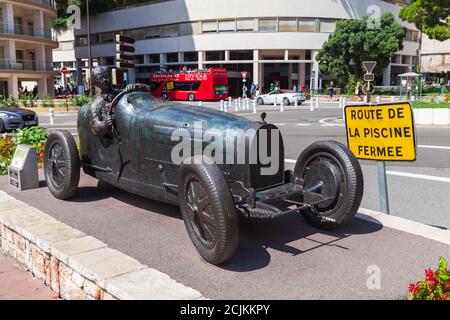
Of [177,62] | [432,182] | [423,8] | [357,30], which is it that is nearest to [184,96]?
[177,62]

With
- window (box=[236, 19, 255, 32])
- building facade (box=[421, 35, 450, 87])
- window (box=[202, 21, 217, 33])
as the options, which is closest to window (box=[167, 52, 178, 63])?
window (box=[202, 21, 217, 33])

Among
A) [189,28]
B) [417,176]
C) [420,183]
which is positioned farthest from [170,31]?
[420,183]

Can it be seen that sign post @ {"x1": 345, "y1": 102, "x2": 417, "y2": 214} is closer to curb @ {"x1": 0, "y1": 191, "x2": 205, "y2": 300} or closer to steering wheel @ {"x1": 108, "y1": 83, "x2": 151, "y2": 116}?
steering wheel @ {"x1": 108, "y1": 83, "x2": 151, "y2": 116}

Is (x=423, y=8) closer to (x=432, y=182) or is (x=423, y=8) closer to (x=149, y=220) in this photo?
(x=432, y=182)

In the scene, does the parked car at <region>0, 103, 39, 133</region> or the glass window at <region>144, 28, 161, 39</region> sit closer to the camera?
the parked car at <region>0, 103, 39, 133</region>

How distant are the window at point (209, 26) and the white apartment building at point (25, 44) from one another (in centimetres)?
1696

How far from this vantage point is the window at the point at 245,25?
171 feet

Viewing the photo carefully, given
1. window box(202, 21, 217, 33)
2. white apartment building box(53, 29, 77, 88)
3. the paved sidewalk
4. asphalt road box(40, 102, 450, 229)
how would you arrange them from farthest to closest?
white apartment building box(53, 29, 77, 88) → window box(202, 21, 217, 33) → asphalt road box(40, 102, 450, 229) → the paved sidewalk

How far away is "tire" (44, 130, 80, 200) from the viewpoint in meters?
5.79

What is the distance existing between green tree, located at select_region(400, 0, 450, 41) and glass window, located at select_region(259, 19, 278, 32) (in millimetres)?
23873

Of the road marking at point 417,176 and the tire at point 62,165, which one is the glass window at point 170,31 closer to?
the road marking at point 417,176

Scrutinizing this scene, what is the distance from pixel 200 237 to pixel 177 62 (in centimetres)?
5487

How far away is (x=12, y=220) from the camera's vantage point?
16.6 feet

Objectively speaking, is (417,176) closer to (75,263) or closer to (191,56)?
(75,263)
